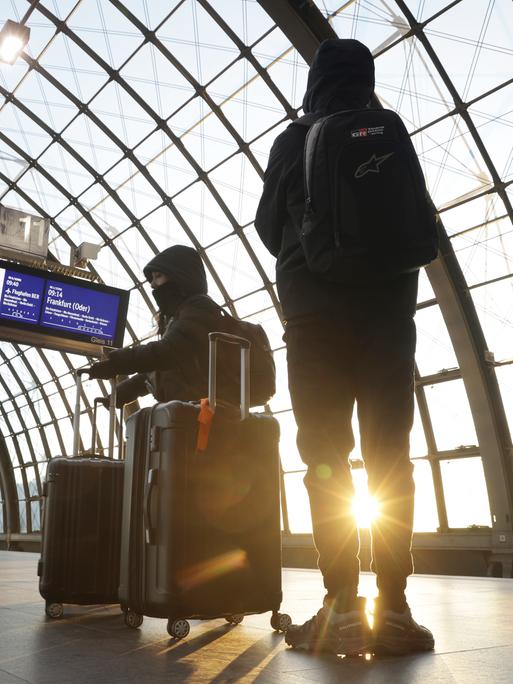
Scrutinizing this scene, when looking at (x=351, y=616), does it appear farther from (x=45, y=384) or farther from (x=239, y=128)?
(x=45, y=384)

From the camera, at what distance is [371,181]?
8.52 feet

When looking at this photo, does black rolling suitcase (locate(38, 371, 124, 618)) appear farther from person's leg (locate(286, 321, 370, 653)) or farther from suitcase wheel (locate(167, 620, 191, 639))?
person's leg (locate(286, 321, 370, 653))

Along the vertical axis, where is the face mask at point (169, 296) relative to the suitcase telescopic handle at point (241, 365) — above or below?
above

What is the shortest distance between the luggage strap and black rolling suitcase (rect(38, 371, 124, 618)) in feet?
3.89

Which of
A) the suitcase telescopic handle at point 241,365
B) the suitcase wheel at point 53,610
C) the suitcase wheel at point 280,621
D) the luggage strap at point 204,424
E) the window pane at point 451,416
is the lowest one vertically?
the suitcase wheel at point 280,621

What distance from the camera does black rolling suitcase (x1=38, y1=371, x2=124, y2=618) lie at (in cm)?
389

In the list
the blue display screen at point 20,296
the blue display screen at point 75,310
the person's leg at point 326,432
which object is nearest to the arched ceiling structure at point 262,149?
the blue display screen at point 75,310

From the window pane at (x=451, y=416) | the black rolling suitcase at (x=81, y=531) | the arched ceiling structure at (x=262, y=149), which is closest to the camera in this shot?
the black rolling suitcase at (x=81, y=531)

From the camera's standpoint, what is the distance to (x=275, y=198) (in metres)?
2.87

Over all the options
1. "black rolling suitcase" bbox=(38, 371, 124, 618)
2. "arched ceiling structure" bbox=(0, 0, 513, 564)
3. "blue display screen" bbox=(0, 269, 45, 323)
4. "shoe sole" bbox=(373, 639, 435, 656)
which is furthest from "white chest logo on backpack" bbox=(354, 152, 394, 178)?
"arched ceiling structure" bbox=(0, 0, 513, 564)

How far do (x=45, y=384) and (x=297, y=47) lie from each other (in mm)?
22088

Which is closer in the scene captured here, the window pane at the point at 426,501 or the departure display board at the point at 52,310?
the departure display board at the point at 52,310

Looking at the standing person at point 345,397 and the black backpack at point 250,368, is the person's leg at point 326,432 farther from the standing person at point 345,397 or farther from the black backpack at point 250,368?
the black backpack at point 250,368

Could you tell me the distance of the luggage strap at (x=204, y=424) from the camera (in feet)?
9.84
